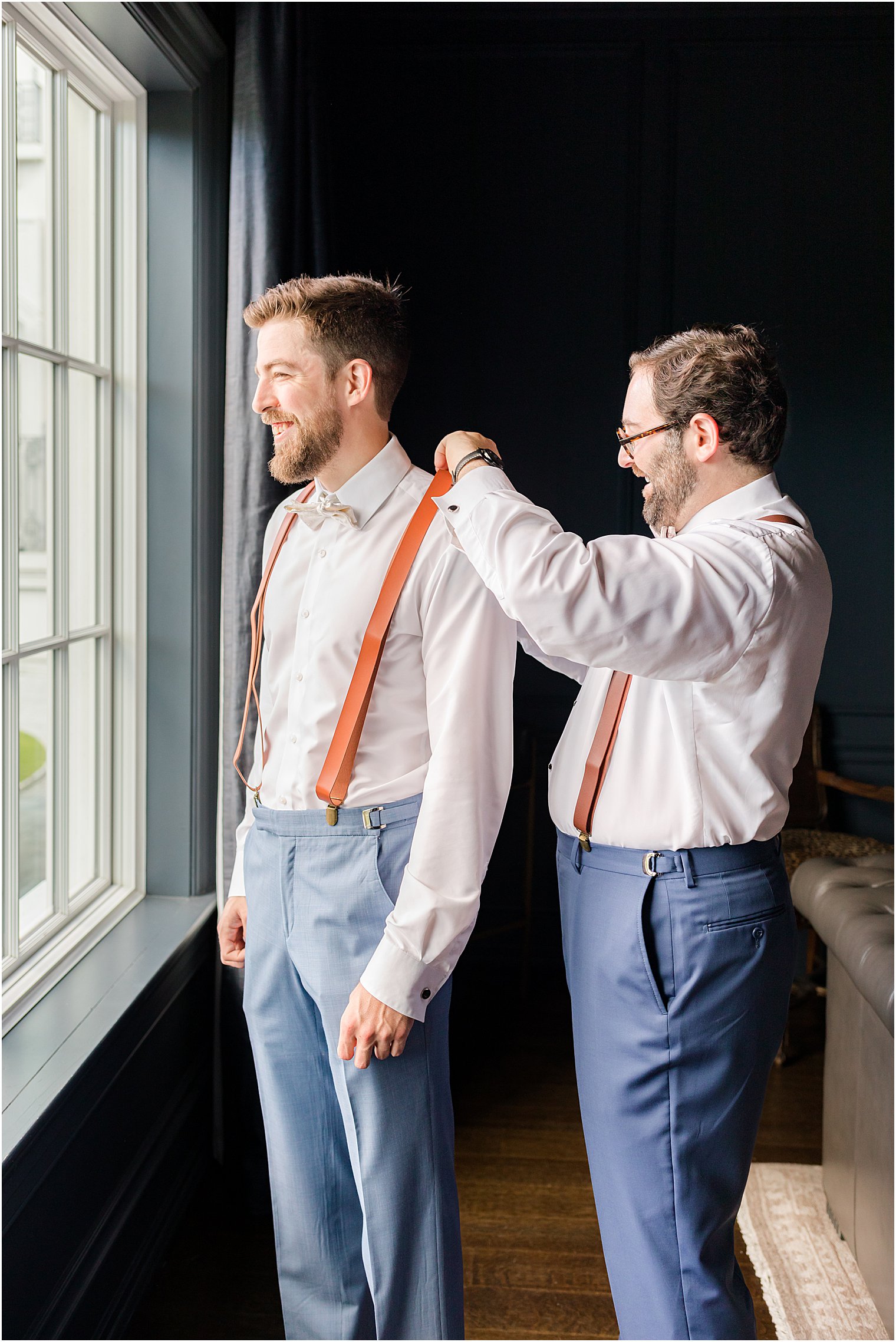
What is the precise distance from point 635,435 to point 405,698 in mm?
461

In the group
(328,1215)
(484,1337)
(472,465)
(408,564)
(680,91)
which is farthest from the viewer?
(680,91)

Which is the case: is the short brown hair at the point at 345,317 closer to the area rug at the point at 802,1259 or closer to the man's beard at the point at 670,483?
the man's beard at the point at 670,483

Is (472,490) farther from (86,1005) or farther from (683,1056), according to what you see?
(86,1005)

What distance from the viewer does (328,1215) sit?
1530 mm

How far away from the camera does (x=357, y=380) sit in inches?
58.1

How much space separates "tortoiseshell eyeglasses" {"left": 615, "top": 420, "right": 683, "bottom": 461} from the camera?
4.35ft

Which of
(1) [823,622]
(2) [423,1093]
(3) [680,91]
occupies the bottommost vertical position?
(2) [423,1093]

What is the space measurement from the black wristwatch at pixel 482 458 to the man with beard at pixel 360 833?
0.10 m

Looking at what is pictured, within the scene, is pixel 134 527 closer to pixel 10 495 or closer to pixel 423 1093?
pixel 10 495

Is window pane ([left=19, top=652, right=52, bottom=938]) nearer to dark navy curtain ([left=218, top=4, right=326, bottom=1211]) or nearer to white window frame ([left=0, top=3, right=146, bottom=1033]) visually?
white window frame ([left=0, top=3, right=146, bottom=1033])

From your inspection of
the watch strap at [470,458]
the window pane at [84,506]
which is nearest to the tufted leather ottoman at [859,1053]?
the watch strap at [470,458]

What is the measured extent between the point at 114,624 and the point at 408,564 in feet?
4.05

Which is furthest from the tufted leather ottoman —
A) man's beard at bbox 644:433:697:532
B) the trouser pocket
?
man's beard at bbox 644:433:697:532

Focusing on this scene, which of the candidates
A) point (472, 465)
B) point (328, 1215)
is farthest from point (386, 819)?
point (328, 1215)
